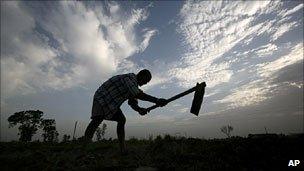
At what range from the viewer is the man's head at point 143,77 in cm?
668

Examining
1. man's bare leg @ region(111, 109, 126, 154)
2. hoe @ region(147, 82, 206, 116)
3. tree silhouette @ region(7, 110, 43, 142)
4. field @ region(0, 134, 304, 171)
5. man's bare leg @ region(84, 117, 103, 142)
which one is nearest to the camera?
field @ region(0, 134, 304, 171)

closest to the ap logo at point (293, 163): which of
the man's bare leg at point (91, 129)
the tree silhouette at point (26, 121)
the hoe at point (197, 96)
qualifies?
the hoe at point (197, 96)

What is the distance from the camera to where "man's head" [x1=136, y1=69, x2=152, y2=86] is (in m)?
6.68

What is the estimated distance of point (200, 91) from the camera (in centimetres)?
732

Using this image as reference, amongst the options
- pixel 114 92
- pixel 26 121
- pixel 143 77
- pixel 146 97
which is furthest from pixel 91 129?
pixel 26 121

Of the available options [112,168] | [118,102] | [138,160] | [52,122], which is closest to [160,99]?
[118,102]

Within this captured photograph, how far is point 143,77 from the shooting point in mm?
6676

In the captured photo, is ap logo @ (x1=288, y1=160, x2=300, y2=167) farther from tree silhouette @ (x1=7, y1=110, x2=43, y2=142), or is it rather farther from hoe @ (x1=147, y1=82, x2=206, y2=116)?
tree silhouette @ (x1=7, y1=110, x2=43, y2=142)

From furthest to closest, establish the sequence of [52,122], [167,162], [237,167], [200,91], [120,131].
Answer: [52,122]
[200,91]
[120,131]
[167,162]
[237,167]

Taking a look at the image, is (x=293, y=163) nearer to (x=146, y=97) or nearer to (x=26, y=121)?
(x=146, y=97)

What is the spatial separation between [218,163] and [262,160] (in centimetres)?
92

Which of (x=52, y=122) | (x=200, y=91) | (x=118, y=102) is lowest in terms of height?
(x=118, y=102)

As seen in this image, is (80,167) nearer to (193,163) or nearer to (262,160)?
(193,163)

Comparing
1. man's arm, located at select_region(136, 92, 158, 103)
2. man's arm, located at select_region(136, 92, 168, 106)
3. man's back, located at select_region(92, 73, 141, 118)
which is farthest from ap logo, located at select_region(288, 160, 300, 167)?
man's back, located at select_region(92, 73, 141, 118)
